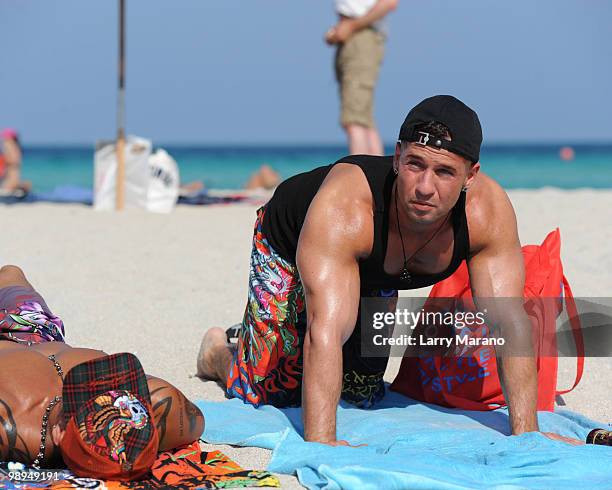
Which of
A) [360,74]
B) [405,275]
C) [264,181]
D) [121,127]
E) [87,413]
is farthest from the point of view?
[264,181]

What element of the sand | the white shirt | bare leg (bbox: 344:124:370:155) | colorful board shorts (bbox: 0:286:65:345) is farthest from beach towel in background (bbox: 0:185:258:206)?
colorful board shorts (bbox: 0:286:65:345)

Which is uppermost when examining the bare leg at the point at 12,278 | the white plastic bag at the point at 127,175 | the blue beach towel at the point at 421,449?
the white plastic bag at the point at 127,175

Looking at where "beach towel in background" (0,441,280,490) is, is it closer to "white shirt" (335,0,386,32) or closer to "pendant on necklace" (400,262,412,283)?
"pendant on necklace" (400,262,412,283)

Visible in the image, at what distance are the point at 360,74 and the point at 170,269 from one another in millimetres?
2533

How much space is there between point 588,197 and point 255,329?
289 inches

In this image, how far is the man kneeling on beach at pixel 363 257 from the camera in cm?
315

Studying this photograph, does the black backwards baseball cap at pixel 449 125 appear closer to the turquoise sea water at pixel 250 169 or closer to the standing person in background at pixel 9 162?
the standing person in background at pixel 9 162

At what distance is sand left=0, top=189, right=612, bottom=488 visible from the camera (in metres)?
4.47

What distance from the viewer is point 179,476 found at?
2924mm

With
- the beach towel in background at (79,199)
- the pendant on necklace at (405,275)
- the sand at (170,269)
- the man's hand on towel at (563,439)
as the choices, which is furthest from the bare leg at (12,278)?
the beach towel in background at (79,199)

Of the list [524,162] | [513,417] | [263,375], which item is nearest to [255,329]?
[263,375]

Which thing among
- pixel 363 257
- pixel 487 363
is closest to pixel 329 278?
pixel 363 257

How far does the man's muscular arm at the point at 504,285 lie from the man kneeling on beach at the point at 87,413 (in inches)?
42.8

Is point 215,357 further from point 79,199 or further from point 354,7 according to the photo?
point 79,199
